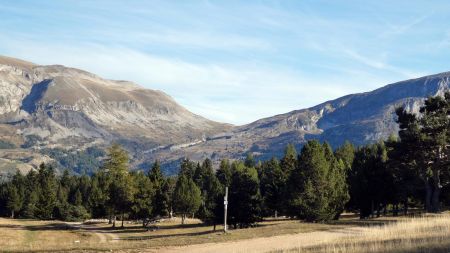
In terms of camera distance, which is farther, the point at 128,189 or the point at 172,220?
the point at 172,220

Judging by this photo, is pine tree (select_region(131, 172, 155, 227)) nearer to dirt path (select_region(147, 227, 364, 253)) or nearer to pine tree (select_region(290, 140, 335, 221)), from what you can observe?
pine tree (select_region(290, 140, 335, 221))

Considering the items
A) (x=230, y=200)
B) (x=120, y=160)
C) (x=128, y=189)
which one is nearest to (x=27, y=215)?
(x=120, y=160)

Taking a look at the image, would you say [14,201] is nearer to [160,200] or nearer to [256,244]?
[160,200]

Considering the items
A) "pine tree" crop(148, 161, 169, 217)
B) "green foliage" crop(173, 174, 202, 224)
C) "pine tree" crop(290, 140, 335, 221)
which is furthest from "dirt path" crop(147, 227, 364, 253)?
"pine tree" crop(148, 161, 169, 217)

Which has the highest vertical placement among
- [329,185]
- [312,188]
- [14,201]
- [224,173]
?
[224,173]

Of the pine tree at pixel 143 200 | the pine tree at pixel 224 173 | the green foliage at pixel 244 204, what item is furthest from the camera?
the pine tree at pixel 224 173

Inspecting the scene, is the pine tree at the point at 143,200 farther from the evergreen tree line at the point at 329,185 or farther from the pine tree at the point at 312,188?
the pine tree at the point at 312,188

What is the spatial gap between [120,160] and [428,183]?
70.3 metres

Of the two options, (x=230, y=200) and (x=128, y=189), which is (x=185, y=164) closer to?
(x=128, y=189)

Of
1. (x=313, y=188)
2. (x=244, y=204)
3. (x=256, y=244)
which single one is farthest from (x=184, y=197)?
(x=256, y=244)

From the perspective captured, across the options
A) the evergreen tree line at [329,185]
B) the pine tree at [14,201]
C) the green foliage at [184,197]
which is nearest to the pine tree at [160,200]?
the evergreen tree line at [329,185]

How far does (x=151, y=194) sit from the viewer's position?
291ft

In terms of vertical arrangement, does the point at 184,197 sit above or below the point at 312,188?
below

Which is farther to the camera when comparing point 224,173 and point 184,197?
point 224,173
